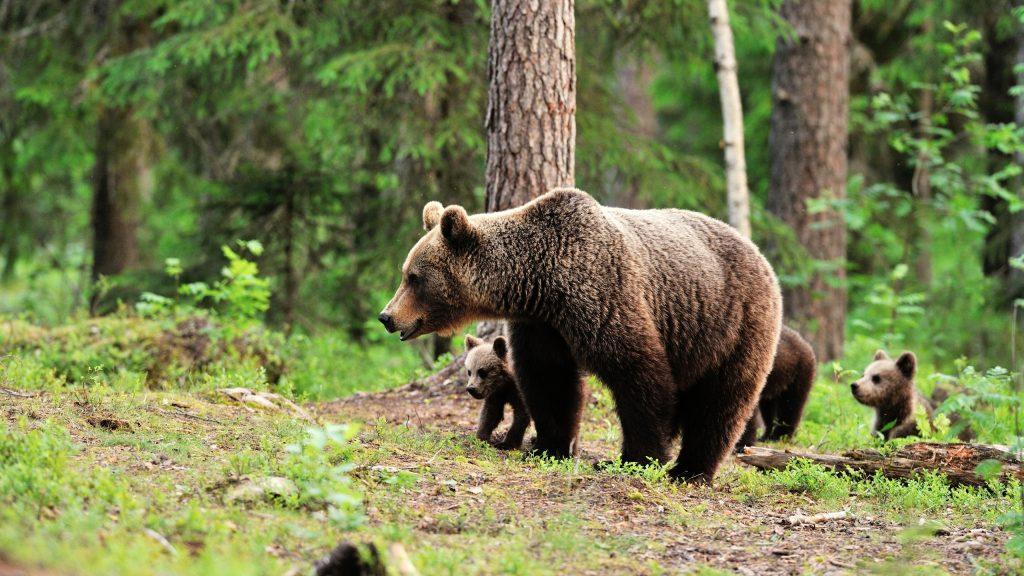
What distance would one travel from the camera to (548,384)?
707cm

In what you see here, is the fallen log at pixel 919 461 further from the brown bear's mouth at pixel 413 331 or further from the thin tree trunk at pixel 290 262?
the thin tree trunk at pixel 290 262

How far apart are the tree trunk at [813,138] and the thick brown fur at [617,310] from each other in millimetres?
7505

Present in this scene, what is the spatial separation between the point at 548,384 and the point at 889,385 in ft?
12.6

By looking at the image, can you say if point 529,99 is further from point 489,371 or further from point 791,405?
point 791,405

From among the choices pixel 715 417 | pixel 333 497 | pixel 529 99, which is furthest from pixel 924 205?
pixel 333 497

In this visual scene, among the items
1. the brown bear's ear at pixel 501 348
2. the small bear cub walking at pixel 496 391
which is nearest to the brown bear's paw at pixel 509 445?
the small bear cub walking at pixel 496 391

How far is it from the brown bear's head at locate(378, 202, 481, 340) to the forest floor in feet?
2.68

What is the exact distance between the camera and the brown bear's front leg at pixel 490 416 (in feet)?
25.6

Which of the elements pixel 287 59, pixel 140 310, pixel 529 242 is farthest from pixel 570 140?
pixel 287 59

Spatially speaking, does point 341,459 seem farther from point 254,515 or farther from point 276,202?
point 276,202

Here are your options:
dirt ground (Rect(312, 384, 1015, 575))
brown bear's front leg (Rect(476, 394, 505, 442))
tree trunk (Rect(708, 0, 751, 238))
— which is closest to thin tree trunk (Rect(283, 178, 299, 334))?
tree trunk (Rect(708, 0, 751, 238))

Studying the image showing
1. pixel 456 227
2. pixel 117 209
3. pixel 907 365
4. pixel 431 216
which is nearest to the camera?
pixel 456 227

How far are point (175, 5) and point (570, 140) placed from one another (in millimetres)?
6040

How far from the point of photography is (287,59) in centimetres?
1271
